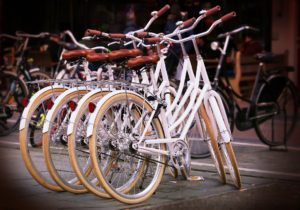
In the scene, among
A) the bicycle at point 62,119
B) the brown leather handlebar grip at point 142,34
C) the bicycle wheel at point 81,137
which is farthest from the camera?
the brown leather handlebar grip at point 142,34

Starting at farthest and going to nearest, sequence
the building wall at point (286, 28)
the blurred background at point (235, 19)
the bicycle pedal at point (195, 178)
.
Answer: the building wall at point (286, 28), the blurred background at point (235, 19), the bicycle pedal at point (195, 178)

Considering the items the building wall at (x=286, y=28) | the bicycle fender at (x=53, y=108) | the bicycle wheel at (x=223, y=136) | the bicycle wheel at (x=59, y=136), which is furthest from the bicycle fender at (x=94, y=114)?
the building wall at (x=286, y=28)

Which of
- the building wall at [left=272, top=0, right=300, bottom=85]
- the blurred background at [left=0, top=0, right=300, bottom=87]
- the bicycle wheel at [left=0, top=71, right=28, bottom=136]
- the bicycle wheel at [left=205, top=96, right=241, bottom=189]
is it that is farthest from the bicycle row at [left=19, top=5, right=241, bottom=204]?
the building wall at [left=272, top=0, right=300, bottom=85]

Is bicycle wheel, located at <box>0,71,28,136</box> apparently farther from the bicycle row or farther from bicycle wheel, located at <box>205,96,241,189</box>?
bicycle wheel, located at <box>205,96,241,189</box>

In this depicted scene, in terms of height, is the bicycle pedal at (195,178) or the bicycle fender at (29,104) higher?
the bicycle fender at (29,104)

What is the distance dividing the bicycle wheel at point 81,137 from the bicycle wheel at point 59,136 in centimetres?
18

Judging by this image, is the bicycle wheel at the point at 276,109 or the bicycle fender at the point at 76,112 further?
the bicycle wheel at the point at 276,109

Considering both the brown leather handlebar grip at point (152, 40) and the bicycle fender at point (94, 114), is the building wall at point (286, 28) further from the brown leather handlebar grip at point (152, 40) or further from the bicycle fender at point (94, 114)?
the bicycle fender at point (94, 114)

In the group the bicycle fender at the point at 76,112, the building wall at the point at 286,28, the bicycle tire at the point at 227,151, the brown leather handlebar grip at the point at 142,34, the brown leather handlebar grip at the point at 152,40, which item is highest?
the building wall at the point at 286,28

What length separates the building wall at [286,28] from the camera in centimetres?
1714

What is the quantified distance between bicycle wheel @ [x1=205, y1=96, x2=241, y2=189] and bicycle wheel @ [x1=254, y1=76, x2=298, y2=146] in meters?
2.59

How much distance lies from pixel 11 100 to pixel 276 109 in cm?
397

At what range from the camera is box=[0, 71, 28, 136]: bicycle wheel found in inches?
443

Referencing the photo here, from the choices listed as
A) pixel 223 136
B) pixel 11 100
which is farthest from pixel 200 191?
pixel 11 100
